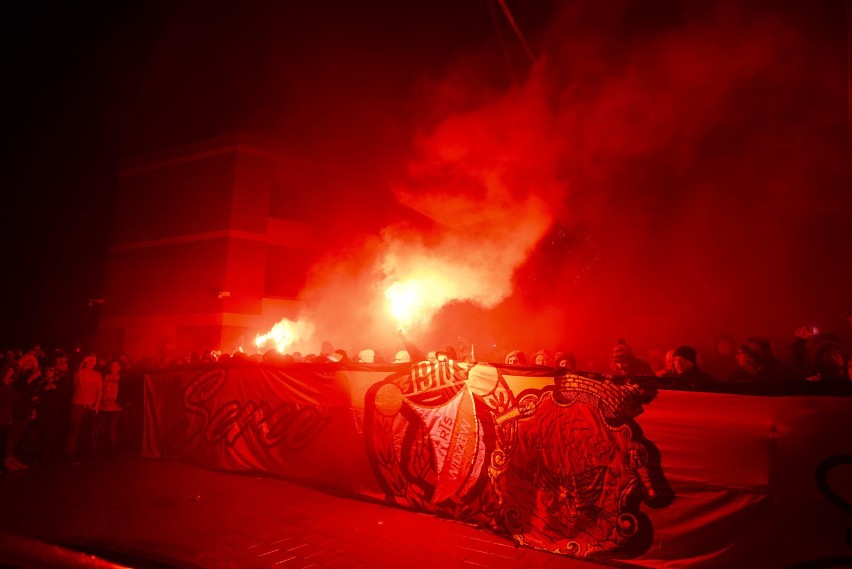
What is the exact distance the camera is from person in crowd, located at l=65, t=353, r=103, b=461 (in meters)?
8.27

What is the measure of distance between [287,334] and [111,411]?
9.17 metres

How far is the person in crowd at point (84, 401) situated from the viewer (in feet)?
27.1

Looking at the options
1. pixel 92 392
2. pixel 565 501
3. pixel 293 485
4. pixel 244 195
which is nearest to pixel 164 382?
pixel 92 392

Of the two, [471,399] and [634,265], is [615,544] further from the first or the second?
[634,265]

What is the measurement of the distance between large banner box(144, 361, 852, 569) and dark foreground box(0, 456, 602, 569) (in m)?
0.29

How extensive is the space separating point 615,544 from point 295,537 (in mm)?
2902

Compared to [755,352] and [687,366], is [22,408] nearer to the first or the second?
[687,366]

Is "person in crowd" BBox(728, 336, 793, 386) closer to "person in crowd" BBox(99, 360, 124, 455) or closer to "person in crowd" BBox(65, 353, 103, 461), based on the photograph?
"person in crowd" BBox(65, 353, 103, 461)

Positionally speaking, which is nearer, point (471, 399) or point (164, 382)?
point (471, 399)

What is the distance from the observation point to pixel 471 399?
5277mm

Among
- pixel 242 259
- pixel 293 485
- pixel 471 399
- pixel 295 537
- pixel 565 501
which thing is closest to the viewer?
pixel 565 501

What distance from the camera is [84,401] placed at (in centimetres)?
844

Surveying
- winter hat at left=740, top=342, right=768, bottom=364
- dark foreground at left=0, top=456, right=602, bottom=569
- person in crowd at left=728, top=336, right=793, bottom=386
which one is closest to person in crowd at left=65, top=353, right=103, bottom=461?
dark foreground at left=0, top=456, right=602, bottom=569

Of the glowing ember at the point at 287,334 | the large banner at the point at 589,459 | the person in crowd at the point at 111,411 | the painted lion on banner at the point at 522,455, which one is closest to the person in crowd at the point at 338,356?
the large banner at the point at 589,459
